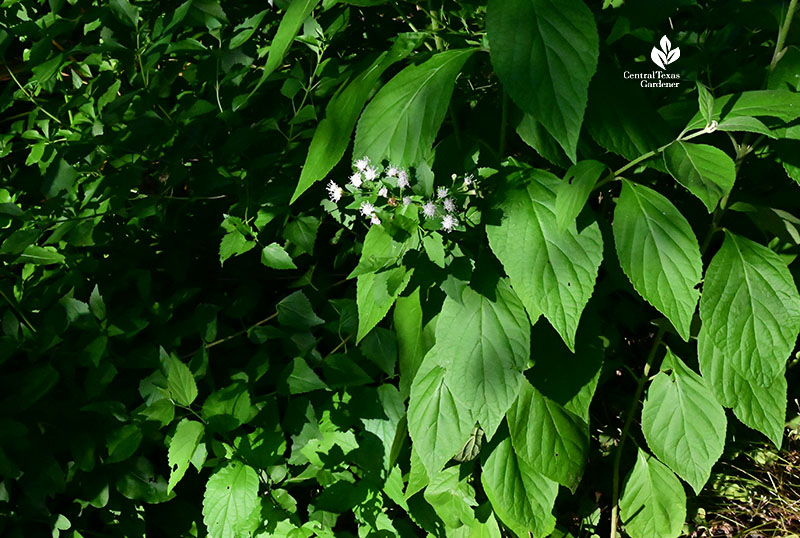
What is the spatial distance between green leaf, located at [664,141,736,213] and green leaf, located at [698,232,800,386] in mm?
224

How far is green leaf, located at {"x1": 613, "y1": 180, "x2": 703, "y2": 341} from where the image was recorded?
1309 mm

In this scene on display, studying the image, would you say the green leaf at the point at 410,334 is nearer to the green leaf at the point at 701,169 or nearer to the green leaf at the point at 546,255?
the green leaf at the point at 546,255

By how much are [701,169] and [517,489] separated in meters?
0.90

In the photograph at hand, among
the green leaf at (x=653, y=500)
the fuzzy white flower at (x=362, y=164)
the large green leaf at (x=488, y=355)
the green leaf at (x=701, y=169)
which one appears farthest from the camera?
the green leaf at (x=653, y=500)

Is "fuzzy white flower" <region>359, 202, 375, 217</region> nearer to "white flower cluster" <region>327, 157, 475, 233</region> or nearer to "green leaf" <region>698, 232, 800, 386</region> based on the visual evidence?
"white flower cluster" <region>327, 157, 475, 233</region>

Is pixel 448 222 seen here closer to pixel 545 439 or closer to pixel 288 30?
pixel 288 30

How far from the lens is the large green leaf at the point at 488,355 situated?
4.73ft

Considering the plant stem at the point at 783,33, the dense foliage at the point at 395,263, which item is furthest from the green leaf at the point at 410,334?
the plant stem at the point at 783,33

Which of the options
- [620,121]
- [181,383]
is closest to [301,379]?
[181,383]

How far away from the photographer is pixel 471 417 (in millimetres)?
1566

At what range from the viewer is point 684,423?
1.68 metres

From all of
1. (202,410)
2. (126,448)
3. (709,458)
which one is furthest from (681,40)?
(126,448)

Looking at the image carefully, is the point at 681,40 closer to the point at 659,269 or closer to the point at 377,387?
the point at 659,269

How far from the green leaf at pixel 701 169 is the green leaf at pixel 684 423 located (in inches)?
24.0
